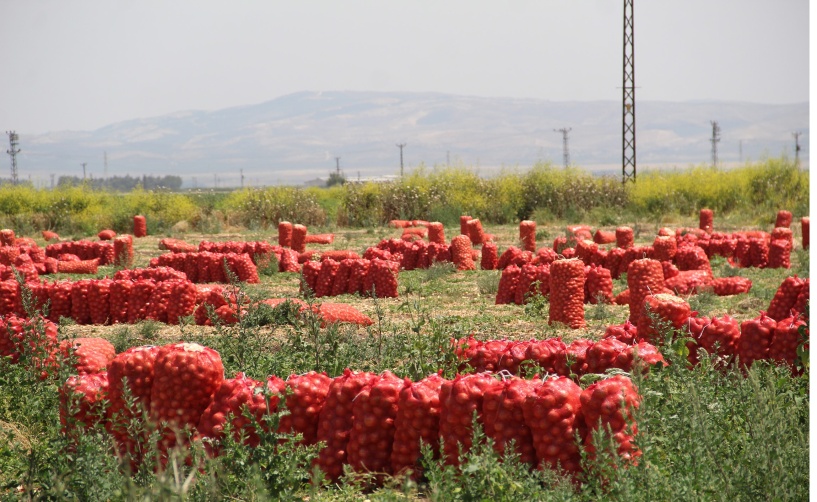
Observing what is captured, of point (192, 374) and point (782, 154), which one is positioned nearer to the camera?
point (192, 374)

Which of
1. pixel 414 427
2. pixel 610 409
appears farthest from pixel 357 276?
pixel 610 409

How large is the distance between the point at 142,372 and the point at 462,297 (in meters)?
6.48

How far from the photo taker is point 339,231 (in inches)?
920

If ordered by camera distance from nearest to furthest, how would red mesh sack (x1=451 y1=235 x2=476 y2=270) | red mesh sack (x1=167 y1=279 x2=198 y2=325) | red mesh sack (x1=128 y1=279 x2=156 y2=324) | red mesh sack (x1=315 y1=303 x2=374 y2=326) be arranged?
red mesh sack (x1=315 y1=303 x2=374 y2=326) → red mesh sack (x1=167 y1=279 x2=198 y2=325) → red mesh sack (x1=128 y1=279 x2=156 y2=324) → red mesh sack (x1=451 y1=235 x2=476 y2=270)

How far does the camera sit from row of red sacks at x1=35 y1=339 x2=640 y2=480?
4406mm

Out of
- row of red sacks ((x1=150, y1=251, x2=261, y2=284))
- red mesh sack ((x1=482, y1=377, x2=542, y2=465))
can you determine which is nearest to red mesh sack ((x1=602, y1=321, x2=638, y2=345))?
red mesh sack ((x1=482, y1=377, x2=542, y2=465))

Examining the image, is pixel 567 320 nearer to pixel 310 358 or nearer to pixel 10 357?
pixel 310 358

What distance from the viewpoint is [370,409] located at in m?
4.77

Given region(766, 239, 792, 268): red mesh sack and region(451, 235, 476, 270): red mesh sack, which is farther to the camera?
→ region(451, 235, 476, 270): red mesh sack

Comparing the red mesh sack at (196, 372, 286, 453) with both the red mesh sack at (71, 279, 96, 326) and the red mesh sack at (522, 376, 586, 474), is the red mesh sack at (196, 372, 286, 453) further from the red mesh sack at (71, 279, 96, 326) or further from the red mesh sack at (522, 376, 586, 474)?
the red mesh sack at (71, 279, 96, 326)

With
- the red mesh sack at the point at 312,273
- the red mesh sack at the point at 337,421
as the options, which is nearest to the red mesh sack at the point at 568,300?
the red mesh sack at the point at 312,273

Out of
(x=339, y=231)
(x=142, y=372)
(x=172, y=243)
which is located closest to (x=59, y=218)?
(x=339, y=231)

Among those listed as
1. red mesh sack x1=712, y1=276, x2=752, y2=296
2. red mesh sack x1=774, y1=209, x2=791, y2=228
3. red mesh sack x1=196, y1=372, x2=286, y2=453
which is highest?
red mesh sack x1=774, y1=209, x2=791, y2=228

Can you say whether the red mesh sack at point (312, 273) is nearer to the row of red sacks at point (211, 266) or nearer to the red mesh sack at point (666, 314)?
the row of red sacks at point (211, 266)
